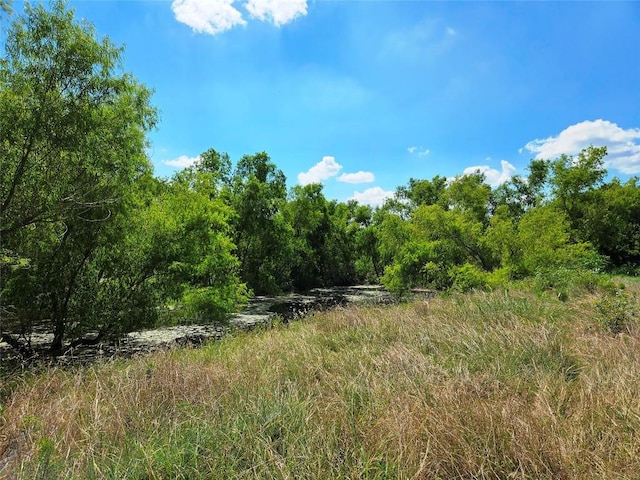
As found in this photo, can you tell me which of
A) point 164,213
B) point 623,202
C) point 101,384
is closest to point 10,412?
point 101,384

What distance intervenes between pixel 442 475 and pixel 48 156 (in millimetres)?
7098

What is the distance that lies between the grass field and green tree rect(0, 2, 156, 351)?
2.98 metres

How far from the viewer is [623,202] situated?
27.7 m

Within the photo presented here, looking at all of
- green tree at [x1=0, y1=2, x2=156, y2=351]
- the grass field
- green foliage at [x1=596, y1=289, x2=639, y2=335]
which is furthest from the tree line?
green foliage at [x1=596, y1=289, x2=639, y2=335]

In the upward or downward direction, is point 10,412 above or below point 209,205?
below

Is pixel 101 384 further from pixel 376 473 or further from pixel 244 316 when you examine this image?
pixel 244 316

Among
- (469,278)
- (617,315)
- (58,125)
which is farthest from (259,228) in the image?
(617,315)

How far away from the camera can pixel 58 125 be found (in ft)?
18.9

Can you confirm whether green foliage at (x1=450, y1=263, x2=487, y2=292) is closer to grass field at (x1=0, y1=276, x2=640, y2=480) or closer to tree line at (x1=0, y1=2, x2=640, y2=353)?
tree line at (x1=0, y1=2, x2=640, y2=353)

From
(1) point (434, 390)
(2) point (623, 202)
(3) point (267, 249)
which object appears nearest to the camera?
(1) point (434, 390)

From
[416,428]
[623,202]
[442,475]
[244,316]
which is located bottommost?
[244,316]

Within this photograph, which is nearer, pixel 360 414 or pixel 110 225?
pixel 360 414

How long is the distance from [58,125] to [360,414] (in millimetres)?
6290

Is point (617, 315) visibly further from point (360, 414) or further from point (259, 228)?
point (259, 228)
